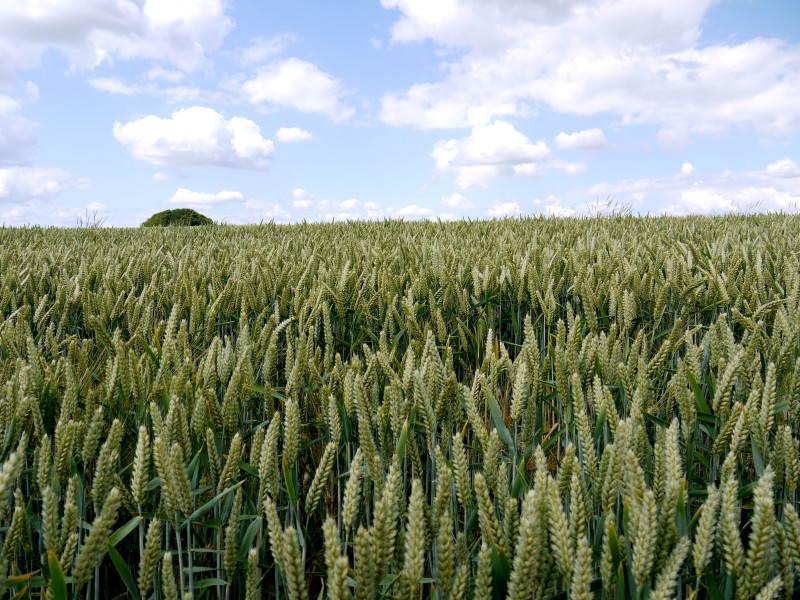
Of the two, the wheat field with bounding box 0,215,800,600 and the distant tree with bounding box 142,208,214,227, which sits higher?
the distant tree with bounding box 142,208,214,227

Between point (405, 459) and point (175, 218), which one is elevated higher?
point (175, 218)

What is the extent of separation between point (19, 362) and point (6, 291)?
112 cm

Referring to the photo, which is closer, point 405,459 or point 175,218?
point 405,459

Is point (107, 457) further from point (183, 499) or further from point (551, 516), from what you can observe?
point (551, 516)

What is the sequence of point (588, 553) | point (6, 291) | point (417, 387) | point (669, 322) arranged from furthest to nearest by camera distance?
point (669, 322)
point (6, 291)
point (417, 387)
point (588, 553)

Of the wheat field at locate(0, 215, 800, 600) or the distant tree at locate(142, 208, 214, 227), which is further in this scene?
the distant tree at locate(142, 208, 214, 227)

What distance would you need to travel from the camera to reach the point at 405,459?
4.24 ft

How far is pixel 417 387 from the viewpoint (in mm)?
1110

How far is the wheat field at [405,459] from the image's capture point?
30.4 inches

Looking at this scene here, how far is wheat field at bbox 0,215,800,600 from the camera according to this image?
771mm

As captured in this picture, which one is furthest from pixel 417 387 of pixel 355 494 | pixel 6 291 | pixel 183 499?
pixel 6 291

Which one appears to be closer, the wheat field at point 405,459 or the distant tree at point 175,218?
the wheat field at point 405,459

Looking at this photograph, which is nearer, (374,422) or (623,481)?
(623,481)

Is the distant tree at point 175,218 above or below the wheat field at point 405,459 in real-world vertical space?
above
